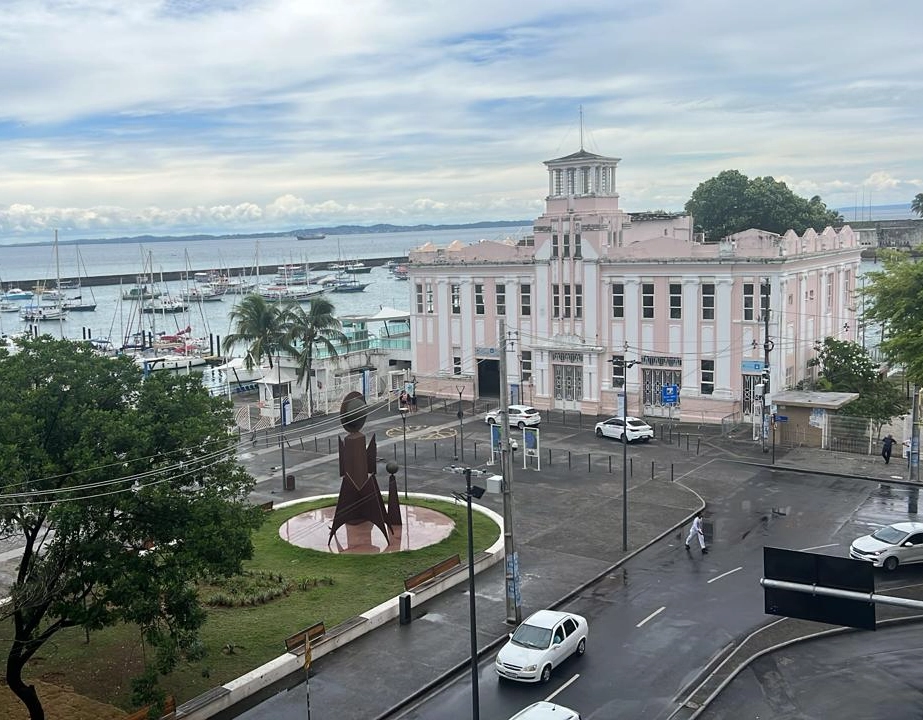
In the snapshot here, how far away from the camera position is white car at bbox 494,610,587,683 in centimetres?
2055

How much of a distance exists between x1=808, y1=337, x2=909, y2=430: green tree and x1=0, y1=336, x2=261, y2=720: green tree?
32749mm

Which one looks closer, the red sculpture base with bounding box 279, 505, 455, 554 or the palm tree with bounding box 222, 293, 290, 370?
the red sculpture base with bounding box 279, 505, 455, 554

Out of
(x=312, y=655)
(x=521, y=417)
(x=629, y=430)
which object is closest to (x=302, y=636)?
(x=312, y=655)

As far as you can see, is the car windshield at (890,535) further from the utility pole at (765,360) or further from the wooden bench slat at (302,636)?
the wooden bench slat at (302,636)

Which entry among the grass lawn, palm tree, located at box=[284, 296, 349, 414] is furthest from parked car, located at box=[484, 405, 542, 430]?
the grass lawn

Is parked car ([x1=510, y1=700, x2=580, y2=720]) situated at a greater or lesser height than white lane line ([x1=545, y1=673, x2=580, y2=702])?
greater

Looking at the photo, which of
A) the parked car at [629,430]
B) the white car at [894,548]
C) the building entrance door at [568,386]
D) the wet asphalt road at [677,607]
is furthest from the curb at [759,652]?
the building entrance door at [568,386]

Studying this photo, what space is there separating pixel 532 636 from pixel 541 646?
39cm

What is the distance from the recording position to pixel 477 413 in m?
54.9

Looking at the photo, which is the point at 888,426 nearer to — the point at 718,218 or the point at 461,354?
the point at 461,354

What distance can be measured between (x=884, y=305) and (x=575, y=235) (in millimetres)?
19761

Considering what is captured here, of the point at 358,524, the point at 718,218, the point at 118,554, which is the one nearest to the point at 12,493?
the point at 118,554

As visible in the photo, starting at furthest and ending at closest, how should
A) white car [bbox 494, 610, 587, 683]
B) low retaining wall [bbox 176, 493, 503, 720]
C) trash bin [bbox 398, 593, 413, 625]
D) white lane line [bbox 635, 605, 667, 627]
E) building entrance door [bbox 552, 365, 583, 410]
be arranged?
1. building entrance door [bbox 552, 365, 583, 410]
2. trash bin [bbox 398, 593, 413, 625]
3. white lane line [bbox 635, 605, 667, 627]
4. white car [bbox 494, 610, 587, 683]
5. low retaining wall [bbox 176, 493, 503, 720]

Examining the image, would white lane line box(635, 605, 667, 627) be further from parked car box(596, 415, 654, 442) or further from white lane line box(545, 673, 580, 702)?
parked car box(596, 415, 654, 442)
